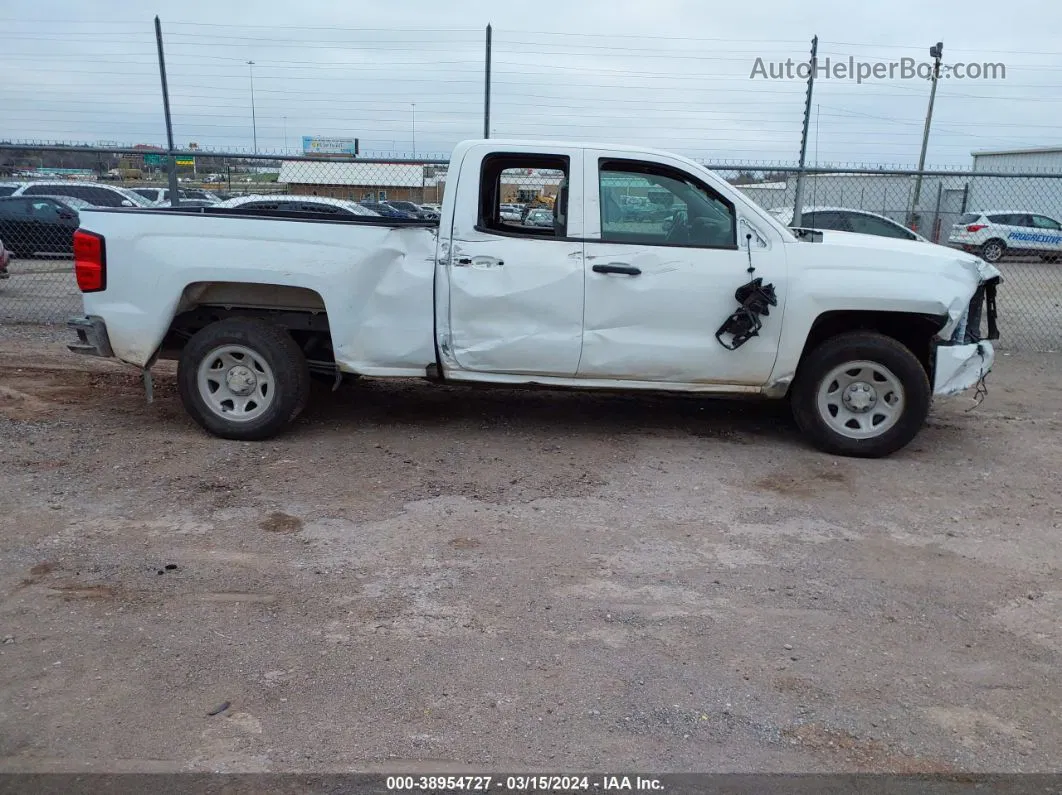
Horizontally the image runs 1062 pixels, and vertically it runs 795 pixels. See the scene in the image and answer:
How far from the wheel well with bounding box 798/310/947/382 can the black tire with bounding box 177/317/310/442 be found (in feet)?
11.3

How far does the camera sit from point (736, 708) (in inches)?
125

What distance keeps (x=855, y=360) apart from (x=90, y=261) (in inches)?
201

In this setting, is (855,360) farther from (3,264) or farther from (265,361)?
(3,264)

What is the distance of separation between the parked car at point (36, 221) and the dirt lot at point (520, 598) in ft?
38.6

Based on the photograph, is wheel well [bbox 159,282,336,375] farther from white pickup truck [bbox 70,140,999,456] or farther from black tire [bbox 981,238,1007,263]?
black tire [bbox 981,238,1007,263]

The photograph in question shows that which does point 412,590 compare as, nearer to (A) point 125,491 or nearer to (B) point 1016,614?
(A) point 125,491

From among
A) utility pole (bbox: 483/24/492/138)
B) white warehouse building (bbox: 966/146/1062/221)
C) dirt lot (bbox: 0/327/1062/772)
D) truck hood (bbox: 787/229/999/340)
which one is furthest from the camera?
white warehouse building (bbox: 966/146/1062/221)

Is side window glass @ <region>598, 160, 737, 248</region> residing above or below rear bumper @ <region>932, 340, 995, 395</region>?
above

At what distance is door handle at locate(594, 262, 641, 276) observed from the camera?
5707 mm

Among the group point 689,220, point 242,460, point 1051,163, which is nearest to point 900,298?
point 689,220

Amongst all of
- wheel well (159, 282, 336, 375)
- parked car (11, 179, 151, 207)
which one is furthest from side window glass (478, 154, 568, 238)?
parked car (11, 179, 151, 207)

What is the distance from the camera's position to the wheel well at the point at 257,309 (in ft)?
19.8

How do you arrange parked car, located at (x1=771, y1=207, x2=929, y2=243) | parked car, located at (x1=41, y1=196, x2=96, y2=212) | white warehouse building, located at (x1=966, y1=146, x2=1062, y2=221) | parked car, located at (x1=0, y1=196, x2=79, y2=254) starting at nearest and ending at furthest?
parked car, located at (x1=771, y1=207, x2=929, y2=243), parked car, located at (x1=0, y1=196, x2=79, y2=254), parked car, located at (x1=41, y1=196, x2=96, y2=212), white warehouse building, located at (x1=966, y1=146, x2=1062, y2=221)

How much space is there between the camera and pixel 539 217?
245 inches
